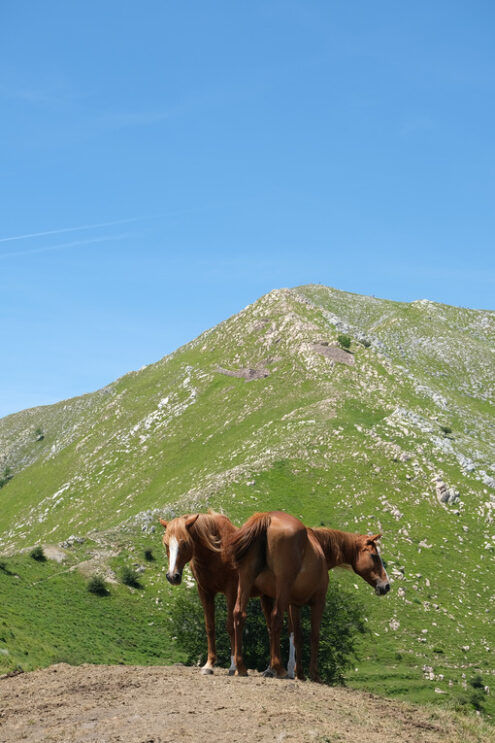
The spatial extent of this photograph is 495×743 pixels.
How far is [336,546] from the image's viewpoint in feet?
62.7

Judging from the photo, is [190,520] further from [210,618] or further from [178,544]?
[210,618]

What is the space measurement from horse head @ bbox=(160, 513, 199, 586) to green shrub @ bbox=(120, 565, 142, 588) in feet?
175

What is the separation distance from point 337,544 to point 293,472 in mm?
67372

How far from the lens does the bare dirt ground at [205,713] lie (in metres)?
11.6

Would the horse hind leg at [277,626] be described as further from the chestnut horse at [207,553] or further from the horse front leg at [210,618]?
the horse front leg at [210,618]

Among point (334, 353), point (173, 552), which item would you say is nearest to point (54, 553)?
point (173, 552)

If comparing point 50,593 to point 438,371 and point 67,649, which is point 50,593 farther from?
point 438,371

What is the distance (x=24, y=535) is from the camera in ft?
362

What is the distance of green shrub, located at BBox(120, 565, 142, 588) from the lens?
66.2 metres

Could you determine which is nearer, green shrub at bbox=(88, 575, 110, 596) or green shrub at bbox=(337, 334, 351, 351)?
green shrub at bbox=(88, 575, 110, 596)

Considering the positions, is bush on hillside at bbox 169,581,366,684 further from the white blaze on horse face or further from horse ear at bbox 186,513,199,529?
the white blaze on horse face

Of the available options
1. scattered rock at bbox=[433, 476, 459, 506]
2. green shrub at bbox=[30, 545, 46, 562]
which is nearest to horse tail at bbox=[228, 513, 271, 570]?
green shrub at bbox=[30, 545, 46, 562]

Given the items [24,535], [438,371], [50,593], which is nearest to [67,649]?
[50,593]

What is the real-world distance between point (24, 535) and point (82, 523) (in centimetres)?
1729
